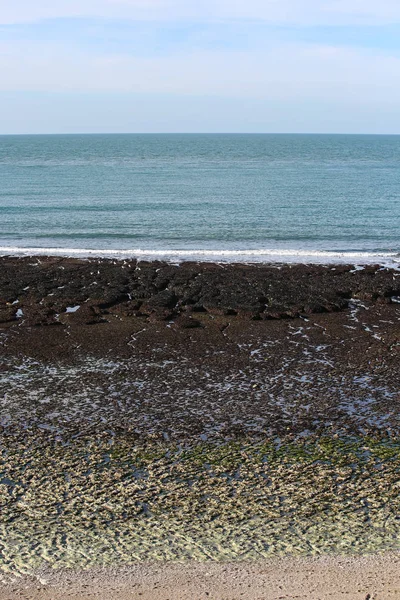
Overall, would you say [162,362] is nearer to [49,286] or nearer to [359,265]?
[49,286]

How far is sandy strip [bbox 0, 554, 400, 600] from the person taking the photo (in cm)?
912

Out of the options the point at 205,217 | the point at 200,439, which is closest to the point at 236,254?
the point at 205,217

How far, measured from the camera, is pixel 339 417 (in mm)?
15195

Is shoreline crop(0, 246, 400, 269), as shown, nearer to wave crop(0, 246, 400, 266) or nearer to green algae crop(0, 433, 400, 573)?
wave crop(0, 246, 400, 266)

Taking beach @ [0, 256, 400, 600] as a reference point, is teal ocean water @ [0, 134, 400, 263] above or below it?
above

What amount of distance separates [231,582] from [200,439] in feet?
15.7

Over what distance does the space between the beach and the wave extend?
27.6 feet

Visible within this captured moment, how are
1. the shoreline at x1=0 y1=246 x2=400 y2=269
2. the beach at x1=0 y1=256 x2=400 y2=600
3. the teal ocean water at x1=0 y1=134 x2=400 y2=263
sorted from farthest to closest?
the teal ocean water at x1=0 y1=134 x2=400 y2=263
the shoreline at x1=0 y1=246 x2=400 y2=269
the beach at x1=0 y1=256 x2=400 y2=600

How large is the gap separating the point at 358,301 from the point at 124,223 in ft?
77.8

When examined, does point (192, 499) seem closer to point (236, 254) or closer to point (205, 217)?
point (236, 254)

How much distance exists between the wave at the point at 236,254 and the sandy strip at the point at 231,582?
82.5 ft

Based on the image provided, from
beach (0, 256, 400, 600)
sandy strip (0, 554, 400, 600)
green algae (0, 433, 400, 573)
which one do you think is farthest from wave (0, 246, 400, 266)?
sandy strip (0, 554, 400, 600)

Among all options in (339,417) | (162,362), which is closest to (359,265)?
(162,362)

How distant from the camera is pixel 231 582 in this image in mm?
9391
